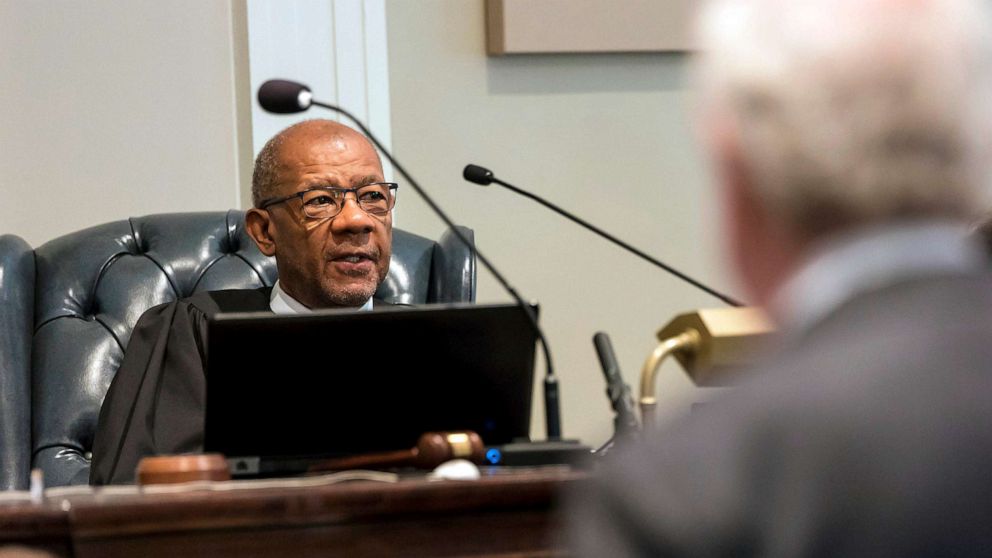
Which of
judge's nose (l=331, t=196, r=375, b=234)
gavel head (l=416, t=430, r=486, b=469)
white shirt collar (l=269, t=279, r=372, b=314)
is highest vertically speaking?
judge's nose (l=331, t=196, r=375, b=234)

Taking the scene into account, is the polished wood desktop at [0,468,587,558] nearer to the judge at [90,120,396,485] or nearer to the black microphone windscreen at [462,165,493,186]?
the black microphone windscreen at [462,165,493,186]

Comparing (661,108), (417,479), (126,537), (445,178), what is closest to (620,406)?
(417,479)

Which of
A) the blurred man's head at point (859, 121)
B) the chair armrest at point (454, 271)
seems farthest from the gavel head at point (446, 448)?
the chair armrest at point (454, 271)

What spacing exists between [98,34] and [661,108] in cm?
144

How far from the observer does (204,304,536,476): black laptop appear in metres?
1.87

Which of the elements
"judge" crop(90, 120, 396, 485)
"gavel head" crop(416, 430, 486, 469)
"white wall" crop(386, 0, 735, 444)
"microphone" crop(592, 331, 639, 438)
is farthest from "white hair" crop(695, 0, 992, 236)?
"white wall" crop(386, 0, 735, 444)

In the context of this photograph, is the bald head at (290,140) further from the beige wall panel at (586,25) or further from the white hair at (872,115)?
the white hair at (872,115)

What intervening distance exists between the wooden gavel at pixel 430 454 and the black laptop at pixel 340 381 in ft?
0.23

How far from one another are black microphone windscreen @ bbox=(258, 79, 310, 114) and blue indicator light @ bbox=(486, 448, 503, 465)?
81 centimetres

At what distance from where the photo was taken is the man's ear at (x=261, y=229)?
10.4 feet

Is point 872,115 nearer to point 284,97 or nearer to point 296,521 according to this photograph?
point 296,521

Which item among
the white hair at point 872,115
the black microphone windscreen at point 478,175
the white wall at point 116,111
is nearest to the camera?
the white hair at point 872,115

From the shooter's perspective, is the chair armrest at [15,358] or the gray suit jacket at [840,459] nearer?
the gray suit jacket at [840,459]

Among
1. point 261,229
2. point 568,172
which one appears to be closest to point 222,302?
point 261,229
